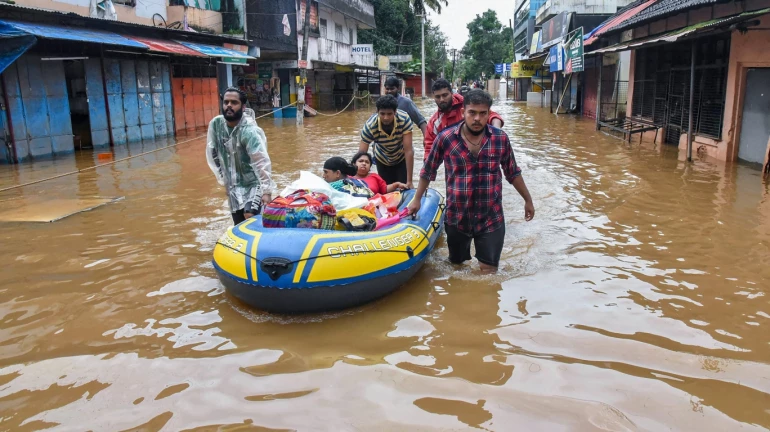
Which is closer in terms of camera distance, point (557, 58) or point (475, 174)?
point (475, 174)

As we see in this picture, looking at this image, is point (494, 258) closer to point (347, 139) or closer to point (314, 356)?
point (314, 356)

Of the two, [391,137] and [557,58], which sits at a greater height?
[557,58]

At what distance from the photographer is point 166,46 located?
16188 millimetres

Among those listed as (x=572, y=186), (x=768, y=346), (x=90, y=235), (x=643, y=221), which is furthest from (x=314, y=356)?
(x=572, y=186)

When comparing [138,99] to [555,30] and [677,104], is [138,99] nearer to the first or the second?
[677,104]

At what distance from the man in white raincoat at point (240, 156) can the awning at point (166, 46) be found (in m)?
11.1

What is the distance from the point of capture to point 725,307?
179 inches

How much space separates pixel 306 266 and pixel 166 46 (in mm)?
14157

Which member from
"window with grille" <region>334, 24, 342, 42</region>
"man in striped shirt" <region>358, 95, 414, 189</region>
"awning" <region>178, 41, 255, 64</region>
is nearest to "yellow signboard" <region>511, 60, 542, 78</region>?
"window with grille" <region>334, 24, 342, 42</region>

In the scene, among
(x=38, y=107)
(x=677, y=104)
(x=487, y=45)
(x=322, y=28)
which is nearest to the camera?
(x=38, y=107)

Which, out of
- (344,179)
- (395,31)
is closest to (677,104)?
(344,179)

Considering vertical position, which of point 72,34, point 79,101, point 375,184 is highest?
point 72,34

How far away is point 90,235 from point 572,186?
724cm

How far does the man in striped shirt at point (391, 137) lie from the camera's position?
19.9ft
